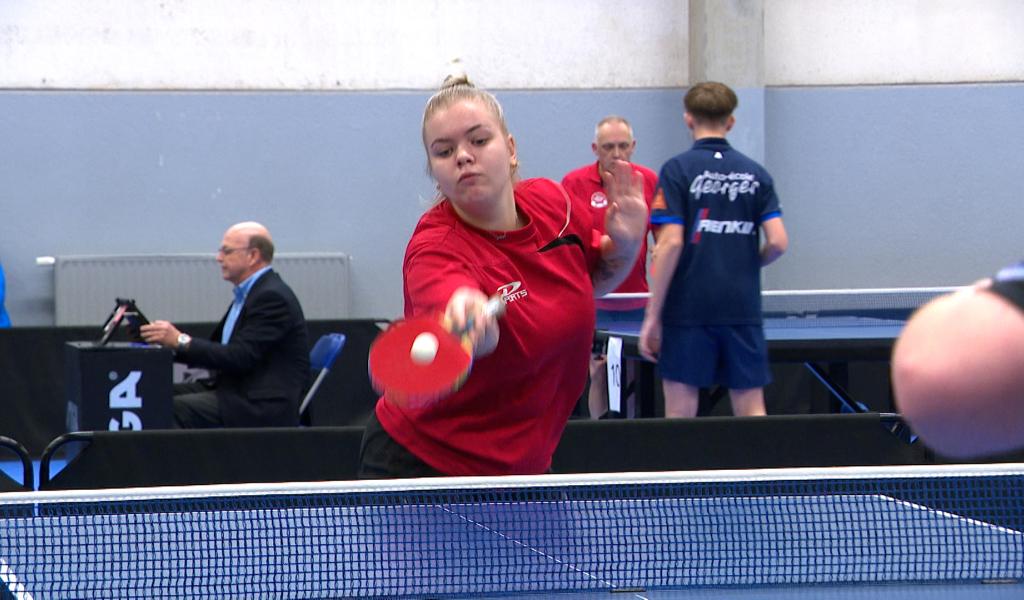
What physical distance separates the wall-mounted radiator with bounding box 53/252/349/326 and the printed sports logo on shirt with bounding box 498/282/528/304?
7291 mm

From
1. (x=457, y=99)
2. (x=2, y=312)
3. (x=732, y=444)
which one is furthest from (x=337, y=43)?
(x=457, y=99)

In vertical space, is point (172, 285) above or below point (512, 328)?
below

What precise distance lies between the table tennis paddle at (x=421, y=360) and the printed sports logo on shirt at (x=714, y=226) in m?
2.86

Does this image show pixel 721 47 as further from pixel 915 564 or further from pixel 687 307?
pixel 915 564

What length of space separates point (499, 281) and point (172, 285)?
736 centimetres

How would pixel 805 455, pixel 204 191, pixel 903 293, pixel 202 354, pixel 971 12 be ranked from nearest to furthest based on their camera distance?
1. pixel 805 455
2. pixel 202 354
3. pixel 903 293
4. pixel 204 191
5. pixel 971 12

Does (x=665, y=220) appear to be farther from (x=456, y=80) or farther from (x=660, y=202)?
(x=456, y=80)

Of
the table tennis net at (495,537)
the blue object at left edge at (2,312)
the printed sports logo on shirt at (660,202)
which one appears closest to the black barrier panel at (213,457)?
the table tennis net at (495,537)

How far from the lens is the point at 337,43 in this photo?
9398 millimetres

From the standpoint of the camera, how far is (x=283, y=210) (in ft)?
30.8

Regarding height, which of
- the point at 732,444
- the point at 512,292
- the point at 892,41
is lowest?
the point at 732,444

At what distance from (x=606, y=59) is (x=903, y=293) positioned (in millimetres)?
3060

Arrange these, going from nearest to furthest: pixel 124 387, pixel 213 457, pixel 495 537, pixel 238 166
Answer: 1. pixel 495 537
2. pixel 213 457
3. pixel 124 387
4. pixel 238 166

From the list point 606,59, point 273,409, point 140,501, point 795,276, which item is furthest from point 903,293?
point 140,501
